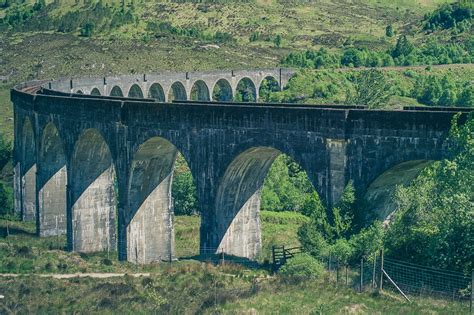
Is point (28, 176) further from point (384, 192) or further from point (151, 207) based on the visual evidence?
point (384, 192)

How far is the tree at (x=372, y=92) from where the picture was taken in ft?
263

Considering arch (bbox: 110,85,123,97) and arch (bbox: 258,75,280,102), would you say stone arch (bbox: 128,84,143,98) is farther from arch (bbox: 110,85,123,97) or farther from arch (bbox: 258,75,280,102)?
arch (bbox: 258,75,280,102)

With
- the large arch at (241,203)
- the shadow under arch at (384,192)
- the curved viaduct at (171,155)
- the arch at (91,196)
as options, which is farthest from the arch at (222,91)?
the shadow under arch at (384,192)

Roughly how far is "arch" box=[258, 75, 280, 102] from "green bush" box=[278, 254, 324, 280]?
68576 mm

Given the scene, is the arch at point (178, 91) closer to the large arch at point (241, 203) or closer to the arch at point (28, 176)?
the arch at point (28, 176)

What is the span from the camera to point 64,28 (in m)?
127

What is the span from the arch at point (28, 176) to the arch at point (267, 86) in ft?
146

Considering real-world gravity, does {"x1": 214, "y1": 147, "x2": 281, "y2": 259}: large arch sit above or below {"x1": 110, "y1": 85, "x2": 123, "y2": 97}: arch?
below

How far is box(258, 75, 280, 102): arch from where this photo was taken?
104 m

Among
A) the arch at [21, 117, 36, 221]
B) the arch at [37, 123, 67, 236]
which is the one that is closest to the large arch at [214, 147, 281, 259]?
the arch at [37, 123, 67, 236]

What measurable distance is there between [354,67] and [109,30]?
3401cm

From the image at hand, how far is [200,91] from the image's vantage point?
333ft

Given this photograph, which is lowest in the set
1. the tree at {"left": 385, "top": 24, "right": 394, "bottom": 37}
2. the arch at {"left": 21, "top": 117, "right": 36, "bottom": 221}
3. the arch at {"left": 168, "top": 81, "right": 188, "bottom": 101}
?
the arch at {"left": 21, "top": 117, "right": 36, "bottom": 221}

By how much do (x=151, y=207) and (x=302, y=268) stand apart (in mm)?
14340
